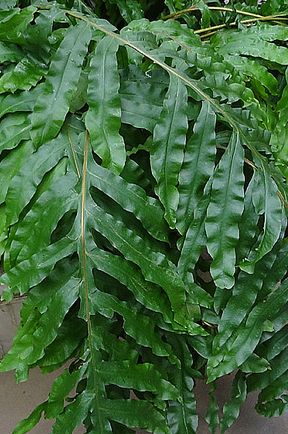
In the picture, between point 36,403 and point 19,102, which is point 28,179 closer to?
point 19,102

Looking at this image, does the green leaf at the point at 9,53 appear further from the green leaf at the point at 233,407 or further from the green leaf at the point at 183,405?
the green leaf at the point at 233,407

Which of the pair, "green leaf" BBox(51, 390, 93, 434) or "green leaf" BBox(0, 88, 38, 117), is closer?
"green leaf" BBox(51, 390, 93, 434)

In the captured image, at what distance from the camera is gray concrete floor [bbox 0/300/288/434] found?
1.37m

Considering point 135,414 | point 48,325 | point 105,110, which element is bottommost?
point 135,414

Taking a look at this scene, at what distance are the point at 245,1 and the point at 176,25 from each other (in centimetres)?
39

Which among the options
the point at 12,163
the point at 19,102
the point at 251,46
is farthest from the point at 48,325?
the point at 251,46

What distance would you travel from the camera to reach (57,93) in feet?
3.27

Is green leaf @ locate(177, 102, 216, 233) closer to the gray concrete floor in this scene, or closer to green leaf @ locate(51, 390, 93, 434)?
green leaf @ locate(51, 390, 93, 434)

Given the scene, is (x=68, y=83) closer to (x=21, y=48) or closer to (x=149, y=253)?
(x=21, y=48)

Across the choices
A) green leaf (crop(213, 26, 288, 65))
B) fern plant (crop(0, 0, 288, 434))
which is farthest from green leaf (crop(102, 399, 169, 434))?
green leaf (crop(213, 26, 288, 65))

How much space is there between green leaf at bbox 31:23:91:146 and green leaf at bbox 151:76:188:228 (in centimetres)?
15

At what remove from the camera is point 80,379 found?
0.95m

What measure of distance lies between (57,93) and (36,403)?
2.53 feet

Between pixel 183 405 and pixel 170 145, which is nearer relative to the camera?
pixel 170 145
